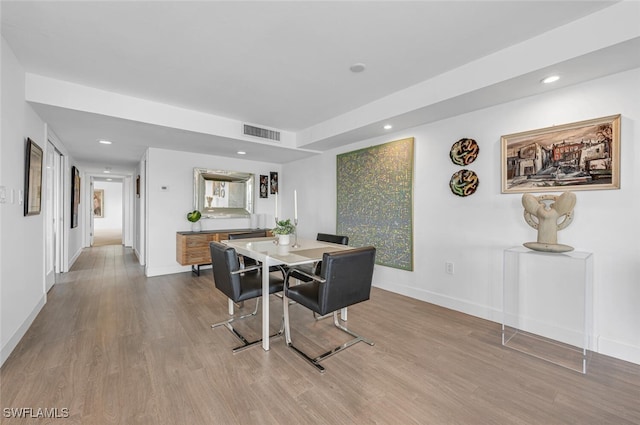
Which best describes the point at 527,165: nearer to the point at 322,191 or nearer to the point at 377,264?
the point at 377,264

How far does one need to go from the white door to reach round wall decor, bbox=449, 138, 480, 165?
545cm

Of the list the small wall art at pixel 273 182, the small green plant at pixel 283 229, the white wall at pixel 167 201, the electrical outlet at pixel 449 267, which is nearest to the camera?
the small green plant at pixel 283 229

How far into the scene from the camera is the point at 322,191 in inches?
206

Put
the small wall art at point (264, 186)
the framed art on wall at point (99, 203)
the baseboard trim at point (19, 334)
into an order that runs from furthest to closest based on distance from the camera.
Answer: the framed art on wall at point (99, 203) < the small wall art at point (264, 186) < the baseboard trim at point (19, 334)

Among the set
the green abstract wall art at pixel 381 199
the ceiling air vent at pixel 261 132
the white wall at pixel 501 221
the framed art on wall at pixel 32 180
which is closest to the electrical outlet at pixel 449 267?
the white wall at pixel 501 221

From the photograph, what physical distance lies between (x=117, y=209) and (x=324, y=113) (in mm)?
13637

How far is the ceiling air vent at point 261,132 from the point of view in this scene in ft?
13.9

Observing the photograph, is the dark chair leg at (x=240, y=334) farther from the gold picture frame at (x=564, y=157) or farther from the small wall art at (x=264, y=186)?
the small wall art at (x=264, y=186)

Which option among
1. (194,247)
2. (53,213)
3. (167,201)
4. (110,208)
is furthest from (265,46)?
(110,208)

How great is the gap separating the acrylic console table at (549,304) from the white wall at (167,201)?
498cm

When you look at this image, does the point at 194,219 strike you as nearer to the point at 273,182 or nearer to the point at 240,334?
the point at 273,182

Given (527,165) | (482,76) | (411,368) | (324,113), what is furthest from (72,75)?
(527,165)

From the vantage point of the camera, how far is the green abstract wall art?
3789 millimetres

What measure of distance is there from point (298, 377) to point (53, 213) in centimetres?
491
